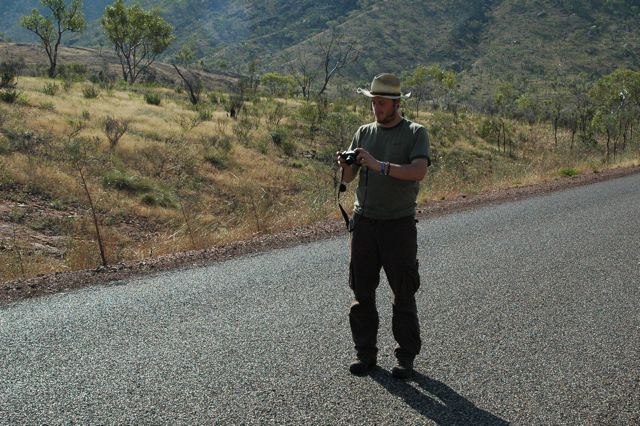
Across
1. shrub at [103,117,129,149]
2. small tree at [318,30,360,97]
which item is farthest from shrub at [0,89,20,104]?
small tree at [318,30,360,97]

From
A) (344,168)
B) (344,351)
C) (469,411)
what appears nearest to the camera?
(469,411)

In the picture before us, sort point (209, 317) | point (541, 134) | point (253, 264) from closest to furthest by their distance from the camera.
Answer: point (209, 317) < point (253, 264) < point (541, 134)

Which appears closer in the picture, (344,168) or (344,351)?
(344,168)

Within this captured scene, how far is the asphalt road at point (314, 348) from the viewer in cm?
376

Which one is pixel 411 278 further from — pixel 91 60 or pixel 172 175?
pixel 91 60

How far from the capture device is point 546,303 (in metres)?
5.94

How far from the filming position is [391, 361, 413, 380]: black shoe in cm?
418

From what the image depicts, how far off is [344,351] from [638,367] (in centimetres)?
201

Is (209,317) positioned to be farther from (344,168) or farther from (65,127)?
(65,127)

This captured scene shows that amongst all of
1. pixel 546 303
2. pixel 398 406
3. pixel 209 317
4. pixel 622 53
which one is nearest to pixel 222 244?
pixel 209 317

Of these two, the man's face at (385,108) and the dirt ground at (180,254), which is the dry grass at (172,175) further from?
the man's face at (385,108)

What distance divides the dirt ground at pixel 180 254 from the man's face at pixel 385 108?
3721mm

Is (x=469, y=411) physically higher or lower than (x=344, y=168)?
lower

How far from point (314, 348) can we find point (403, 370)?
30.0 inches
